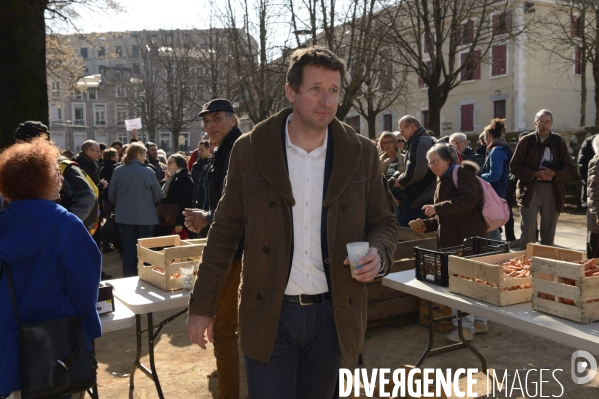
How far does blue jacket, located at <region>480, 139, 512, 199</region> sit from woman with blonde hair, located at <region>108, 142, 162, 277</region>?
4.96 meters

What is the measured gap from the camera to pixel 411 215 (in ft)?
23.0

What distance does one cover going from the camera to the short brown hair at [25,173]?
9.64 ft

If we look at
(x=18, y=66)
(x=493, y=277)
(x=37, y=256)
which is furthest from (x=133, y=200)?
(x=493, y=277)

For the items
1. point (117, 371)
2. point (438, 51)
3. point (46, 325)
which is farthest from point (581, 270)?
point (438, 51)

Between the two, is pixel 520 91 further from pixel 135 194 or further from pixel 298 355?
pixel 298 355

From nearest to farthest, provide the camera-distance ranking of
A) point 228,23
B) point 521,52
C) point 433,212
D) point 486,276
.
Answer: point 486,276
point 433,212
point 228,23
point 521,52

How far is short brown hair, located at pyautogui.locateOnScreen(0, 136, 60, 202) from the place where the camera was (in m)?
2.94

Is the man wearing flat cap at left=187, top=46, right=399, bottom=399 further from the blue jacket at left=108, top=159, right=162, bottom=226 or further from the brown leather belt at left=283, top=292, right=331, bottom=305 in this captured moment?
the blue jacket at left=108, top=159, right=162, bottom=226

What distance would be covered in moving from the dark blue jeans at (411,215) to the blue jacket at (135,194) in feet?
11.0

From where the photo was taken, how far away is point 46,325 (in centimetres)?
279

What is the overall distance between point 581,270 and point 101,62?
7862cm

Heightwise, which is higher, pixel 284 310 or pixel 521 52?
pixel 521 52

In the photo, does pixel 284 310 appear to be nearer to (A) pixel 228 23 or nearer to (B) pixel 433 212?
(B) pixel 433 212

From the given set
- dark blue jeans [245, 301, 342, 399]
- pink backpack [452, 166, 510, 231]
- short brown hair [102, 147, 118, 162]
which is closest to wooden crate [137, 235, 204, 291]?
dark blue jeans [245, 301, 342, 399]
